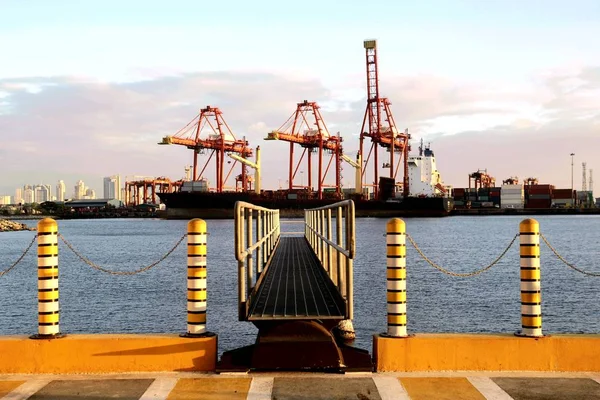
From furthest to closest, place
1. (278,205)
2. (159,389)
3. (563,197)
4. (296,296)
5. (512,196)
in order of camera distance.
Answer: (563,197), (512,196), (278,205), (296,296), (159,389)

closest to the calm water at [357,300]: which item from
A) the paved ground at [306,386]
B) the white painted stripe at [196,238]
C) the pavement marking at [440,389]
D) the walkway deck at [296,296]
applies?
the walkway deck at [296,296]

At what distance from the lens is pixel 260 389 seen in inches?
253

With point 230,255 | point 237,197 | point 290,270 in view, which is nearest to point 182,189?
point 237,197

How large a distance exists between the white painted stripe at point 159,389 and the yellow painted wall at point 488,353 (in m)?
2.21

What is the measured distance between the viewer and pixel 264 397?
6.17 metres

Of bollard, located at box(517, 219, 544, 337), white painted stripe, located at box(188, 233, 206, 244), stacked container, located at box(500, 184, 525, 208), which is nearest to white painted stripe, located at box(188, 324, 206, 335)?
white painted stripe, located at box(188, 233, 206, 244)

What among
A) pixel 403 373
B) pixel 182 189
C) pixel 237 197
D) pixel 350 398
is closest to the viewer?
pixel 350 398

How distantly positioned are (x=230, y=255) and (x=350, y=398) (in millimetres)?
42669

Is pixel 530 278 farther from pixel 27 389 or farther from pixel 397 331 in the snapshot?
pixel 27 389

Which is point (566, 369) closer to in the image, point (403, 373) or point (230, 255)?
point (403, 373)

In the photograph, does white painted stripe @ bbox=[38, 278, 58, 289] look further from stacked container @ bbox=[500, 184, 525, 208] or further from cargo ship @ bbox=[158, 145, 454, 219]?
stacked container @ bbox=[500, 184, 525, 208]

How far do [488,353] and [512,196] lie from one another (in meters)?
184

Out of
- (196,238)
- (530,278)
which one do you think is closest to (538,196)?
(530,278)

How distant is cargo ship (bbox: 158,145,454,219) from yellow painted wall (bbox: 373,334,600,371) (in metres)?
115
